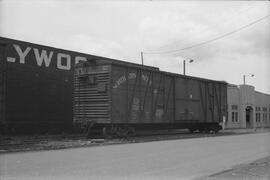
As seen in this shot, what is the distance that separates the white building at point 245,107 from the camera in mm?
50531

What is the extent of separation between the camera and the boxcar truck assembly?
2164 cm

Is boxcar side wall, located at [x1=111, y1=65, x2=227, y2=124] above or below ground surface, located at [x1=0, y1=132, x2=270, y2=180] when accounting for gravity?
above

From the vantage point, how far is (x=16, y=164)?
1130cm

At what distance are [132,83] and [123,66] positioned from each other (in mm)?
1210

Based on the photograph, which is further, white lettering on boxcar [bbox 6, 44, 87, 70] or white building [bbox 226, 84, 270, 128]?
white building [bbox 226, 84, 270, 128]

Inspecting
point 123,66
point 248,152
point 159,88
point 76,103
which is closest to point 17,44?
point 76,103

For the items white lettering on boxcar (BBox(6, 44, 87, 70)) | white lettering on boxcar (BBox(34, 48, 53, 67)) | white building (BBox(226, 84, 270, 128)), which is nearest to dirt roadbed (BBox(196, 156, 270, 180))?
white lettering on boxcar (BBox(6, 44, 87, 70))

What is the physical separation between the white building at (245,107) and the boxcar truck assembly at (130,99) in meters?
22.0

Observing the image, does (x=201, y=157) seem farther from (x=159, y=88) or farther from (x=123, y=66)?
(x=159, y=88)

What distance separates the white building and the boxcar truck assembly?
2202cm

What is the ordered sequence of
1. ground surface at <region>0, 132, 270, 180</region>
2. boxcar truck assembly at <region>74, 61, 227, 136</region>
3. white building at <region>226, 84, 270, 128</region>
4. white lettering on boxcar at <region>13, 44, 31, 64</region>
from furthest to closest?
white building at <region>226, 84, 270, 128</region> < white lettering on boxcar at <region>13, 44, 31, 64</region> < boxcar truck assembly at <region>74, 61, 227, 136</region> < ground surface at <region>0, 132, 270, 180</region>

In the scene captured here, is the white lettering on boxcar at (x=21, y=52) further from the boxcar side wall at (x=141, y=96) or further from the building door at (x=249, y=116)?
the building door at (x=249, y=116)

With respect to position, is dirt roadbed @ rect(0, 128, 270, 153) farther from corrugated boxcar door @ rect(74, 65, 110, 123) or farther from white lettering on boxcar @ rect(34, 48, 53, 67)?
white lettering on boxcar @ rect(34, 48, 53, 67)

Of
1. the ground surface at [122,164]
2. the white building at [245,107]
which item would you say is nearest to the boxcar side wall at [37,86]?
the ground surface at [122,164]
